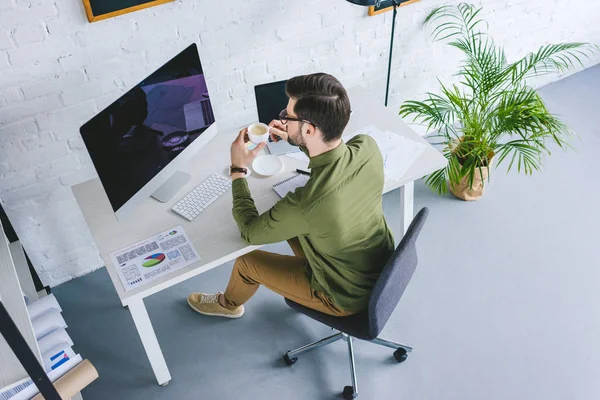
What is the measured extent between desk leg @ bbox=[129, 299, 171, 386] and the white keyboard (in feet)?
1.15

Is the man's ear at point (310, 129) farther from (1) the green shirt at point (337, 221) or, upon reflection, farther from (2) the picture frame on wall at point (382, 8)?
(2) the picture frame on wall at point (382, 8)

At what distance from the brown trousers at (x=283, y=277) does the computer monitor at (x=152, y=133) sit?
408 millimetres

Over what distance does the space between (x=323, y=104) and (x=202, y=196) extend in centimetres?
65

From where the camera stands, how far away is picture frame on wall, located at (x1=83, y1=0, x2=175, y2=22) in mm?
2027

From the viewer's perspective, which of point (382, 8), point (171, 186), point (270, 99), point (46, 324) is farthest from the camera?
point (382, 8)

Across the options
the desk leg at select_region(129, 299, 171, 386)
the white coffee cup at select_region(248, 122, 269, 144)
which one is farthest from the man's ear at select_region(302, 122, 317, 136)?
the desk leg at select_region(129, 299, 171, 386)

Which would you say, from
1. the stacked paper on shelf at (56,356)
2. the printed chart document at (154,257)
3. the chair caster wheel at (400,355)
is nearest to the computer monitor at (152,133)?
the printed chart document at (154,257)

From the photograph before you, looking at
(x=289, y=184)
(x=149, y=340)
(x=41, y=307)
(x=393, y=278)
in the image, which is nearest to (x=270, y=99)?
(x=289, y=184)

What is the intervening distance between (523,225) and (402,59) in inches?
41.9

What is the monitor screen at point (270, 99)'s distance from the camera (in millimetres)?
2264

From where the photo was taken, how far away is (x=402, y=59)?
3.01 meters

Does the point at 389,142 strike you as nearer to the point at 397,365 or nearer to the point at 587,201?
the point at 397,365

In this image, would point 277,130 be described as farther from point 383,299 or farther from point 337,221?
point 383,299

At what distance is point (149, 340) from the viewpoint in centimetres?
207
